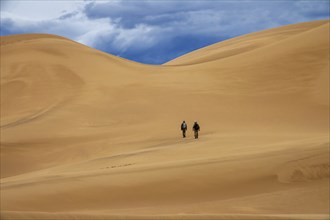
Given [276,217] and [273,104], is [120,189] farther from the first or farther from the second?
[273,104]

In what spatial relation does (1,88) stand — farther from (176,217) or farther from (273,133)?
(176,217)

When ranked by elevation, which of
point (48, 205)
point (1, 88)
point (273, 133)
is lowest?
point (48, 205)

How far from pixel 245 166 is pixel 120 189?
2737mm

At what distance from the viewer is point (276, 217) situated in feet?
25.3

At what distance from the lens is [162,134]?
23609 mm

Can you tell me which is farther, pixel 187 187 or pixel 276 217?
pixel 187 187

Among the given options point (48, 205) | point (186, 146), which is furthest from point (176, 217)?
point (186, 146)

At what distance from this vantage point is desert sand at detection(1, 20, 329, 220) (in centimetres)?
1111

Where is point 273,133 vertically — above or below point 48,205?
above

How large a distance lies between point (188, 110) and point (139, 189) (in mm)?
15154

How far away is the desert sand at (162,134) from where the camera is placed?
1111cm

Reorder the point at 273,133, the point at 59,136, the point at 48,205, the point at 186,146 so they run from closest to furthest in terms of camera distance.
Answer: the point at 48,205, the point at 186,146, the point at 273,133, the point at 59,136

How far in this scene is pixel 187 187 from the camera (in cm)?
1209

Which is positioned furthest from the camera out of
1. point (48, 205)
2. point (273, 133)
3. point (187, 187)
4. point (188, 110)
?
point (188, 110)
